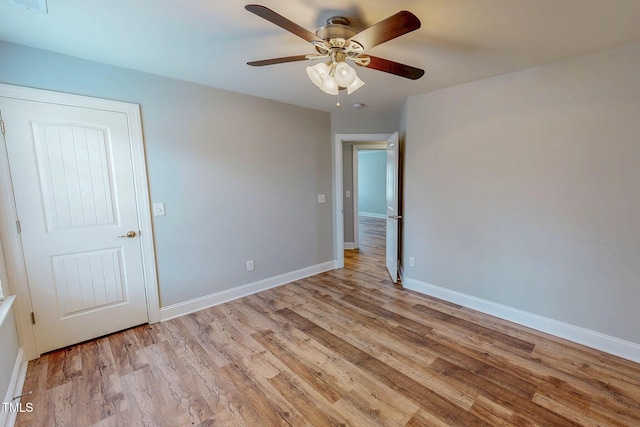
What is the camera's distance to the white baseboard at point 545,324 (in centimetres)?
210

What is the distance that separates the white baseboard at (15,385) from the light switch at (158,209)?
1.38 meters

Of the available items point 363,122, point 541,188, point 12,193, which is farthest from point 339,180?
point 12,193

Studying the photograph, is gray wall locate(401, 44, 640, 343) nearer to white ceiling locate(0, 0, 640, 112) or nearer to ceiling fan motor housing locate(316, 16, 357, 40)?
white ceiling locate(0, 0, 640, 112)

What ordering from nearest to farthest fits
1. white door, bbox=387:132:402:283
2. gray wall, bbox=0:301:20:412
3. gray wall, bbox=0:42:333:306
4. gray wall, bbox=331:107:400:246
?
1. gray wall, bbox=0:301:20:412
2. gray wall, bbox=0:42:333:306
3. white door, bbox=387:132:402:283
4. gray wall, bbox=331:107:400:246

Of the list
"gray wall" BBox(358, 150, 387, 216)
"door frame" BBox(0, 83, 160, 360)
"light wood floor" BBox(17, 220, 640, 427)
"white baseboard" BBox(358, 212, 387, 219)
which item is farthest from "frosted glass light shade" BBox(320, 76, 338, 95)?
"white baseboard" BBox(358, 212, 387, 219)

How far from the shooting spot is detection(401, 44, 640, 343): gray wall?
206 cm

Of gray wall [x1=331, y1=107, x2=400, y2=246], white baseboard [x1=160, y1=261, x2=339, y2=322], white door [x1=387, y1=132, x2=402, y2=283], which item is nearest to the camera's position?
white baseboard [x1=160, y1=261, x2=339, y2=322]

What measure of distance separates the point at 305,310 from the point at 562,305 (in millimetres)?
2364

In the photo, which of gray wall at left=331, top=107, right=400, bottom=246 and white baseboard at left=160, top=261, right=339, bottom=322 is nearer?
white baseboard at left=160, top=261, right=339, bottom=322

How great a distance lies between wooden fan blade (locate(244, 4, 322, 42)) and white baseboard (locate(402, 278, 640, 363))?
2892mm

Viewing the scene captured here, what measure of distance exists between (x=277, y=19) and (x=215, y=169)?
199cm

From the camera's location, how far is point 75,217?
2275 mm

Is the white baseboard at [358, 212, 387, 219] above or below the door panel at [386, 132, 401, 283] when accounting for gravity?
below

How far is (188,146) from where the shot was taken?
278cm
